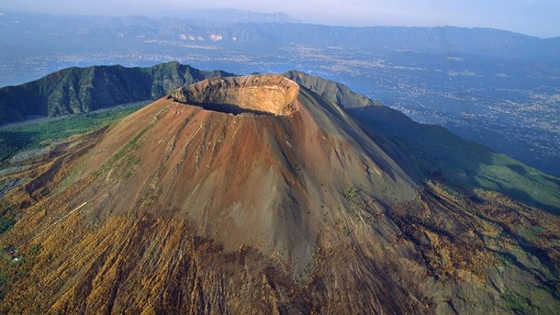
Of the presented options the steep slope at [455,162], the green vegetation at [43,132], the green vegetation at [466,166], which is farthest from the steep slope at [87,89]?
the green vegetation at [466,166]

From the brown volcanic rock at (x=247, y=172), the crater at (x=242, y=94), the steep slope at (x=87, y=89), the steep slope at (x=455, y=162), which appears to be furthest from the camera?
the steep slope at (x=87, y=89)

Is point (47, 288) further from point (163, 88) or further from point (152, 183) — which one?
point (163, 88)

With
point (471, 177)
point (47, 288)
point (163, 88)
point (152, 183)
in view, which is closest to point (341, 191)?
point (152, 183)

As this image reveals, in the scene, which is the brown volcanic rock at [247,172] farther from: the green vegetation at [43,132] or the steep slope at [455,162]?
the green vegetation at [43,132]

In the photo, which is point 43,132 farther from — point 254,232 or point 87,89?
point 254,232

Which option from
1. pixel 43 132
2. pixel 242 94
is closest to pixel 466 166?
pixel 242 94

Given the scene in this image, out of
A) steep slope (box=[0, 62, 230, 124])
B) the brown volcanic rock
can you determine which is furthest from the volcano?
steep slope (box=[0, 62, 230, 124])

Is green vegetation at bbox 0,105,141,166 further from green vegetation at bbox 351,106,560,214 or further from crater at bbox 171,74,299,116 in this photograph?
green vegetation at bbox 351,106,560,214

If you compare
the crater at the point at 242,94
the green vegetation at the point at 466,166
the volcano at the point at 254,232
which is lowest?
the green vegetation at the point at 466,166
